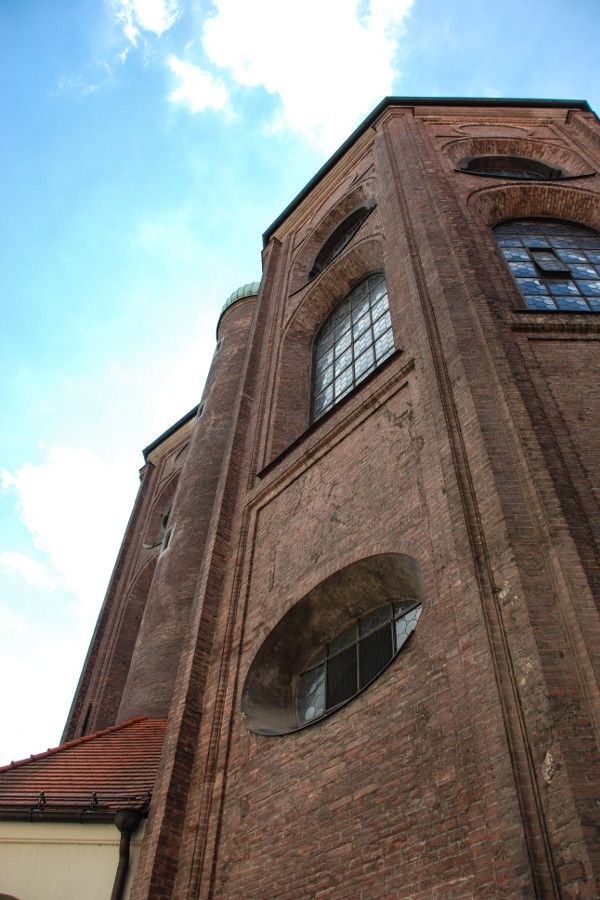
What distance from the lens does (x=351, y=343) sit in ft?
32.8

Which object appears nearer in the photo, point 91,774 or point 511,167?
point 91,774

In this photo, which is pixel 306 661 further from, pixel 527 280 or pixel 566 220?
pixel 566 220

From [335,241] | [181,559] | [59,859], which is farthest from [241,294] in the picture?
[59,859]

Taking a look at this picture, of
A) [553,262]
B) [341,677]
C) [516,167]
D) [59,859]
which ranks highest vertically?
[516,167]

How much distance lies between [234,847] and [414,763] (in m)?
1.69

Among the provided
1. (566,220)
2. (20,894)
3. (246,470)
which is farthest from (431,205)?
(20,894)

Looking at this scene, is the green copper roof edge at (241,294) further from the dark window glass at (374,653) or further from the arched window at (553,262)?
the dark window glass at (374,653)

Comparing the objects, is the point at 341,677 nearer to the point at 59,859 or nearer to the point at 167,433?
the point at 59,859

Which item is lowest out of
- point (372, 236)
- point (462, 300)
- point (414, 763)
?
point (414, 763)

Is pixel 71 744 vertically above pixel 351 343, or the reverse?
pixel 351 343

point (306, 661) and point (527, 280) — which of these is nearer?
point (306, 661)

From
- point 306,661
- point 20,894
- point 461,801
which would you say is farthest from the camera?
point 306,661

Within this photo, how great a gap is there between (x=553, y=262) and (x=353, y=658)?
5701 mm

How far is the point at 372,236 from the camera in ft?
34.7
